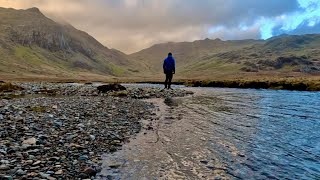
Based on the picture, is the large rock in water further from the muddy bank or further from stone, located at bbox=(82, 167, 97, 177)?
stone, located at bbox=(82, 167, 97, 177)

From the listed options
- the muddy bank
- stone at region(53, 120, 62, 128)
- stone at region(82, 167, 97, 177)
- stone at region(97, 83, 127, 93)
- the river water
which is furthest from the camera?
the muddy bank

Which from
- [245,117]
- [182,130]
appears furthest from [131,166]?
[245,117]

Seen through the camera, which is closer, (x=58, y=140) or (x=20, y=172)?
(x=20, y=172)

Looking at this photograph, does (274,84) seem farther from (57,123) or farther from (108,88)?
(57,123)

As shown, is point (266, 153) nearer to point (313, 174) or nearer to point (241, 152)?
point (241, 152)

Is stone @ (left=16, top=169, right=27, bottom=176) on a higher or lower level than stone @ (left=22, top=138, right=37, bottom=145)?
lower

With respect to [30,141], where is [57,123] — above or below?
above

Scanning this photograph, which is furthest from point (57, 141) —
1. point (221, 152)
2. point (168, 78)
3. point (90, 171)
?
point (168, 78)

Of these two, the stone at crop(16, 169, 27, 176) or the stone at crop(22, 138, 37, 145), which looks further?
the stone at crop(22, 138, 37, 145)

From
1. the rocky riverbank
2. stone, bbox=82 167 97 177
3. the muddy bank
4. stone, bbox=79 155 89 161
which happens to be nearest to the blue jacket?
the rocky riverbank

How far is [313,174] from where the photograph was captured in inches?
453

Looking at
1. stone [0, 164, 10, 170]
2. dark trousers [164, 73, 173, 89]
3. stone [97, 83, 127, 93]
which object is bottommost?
stone [0, 164, 10, 170]

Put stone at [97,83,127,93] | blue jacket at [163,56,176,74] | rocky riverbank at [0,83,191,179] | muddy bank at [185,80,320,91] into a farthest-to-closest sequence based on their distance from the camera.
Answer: muddy bank at [185,80,320,91] < stone at [97,83,127,93] < blue jacket at [163,56,176,74] < rocky riverbank at [0,83,191,179]

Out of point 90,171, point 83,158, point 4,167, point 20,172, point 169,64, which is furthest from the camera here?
point 169,64
